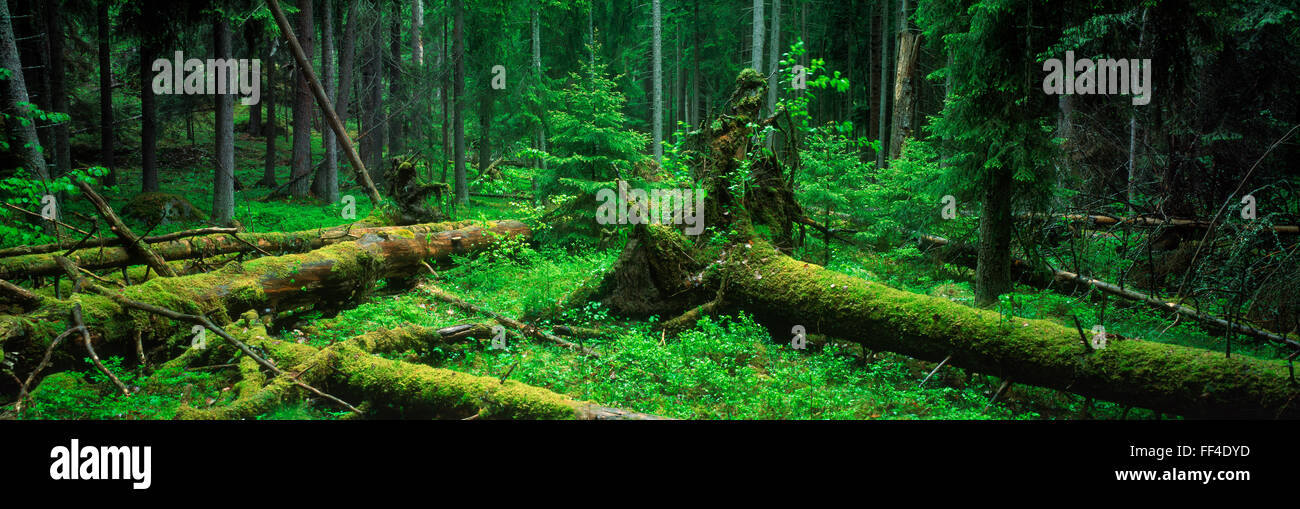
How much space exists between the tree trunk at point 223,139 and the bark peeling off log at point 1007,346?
13.0 m

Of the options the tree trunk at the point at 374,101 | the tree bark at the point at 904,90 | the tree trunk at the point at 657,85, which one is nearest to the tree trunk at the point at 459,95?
the tree trunk at the point at 374,101

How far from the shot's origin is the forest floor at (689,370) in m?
5.02

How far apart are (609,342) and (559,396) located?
2338 millimetres

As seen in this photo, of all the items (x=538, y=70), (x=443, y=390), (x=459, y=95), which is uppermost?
(x=538, y=70)

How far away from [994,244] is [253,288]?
8905 mm

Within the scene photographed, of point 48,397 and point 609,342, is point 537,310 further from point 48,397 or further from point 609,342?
point 48,397

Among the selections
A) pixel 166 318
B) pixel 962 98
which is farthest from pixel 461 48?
pixel 962 98

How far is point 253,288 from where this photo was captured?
289 inches

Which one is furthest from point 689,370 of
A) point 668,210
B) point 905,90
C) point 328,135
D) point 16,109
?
point 328,135

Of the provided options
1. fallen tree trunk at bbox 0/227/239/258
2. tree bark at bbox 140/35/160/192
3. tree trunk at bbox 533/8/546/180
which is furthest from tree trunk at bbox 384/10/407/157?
fallen tree trunk at bbox 0/227/239/258

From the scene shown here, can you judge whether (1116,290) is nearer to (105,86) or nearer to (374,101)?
(374,101)

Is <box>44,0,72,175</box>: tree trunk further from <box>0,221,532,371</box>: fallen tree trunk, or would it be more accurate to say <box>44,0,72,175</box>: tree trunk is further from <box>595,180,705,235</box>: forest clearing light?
<box>595,180,705,235</box>: forest clearing light

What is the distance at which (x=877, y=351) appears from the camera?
21.3 ft

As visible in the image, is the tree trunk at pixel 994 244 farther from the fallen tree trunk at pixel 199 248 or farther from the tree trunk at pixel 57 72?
the tree trunk at pixel 57 72
